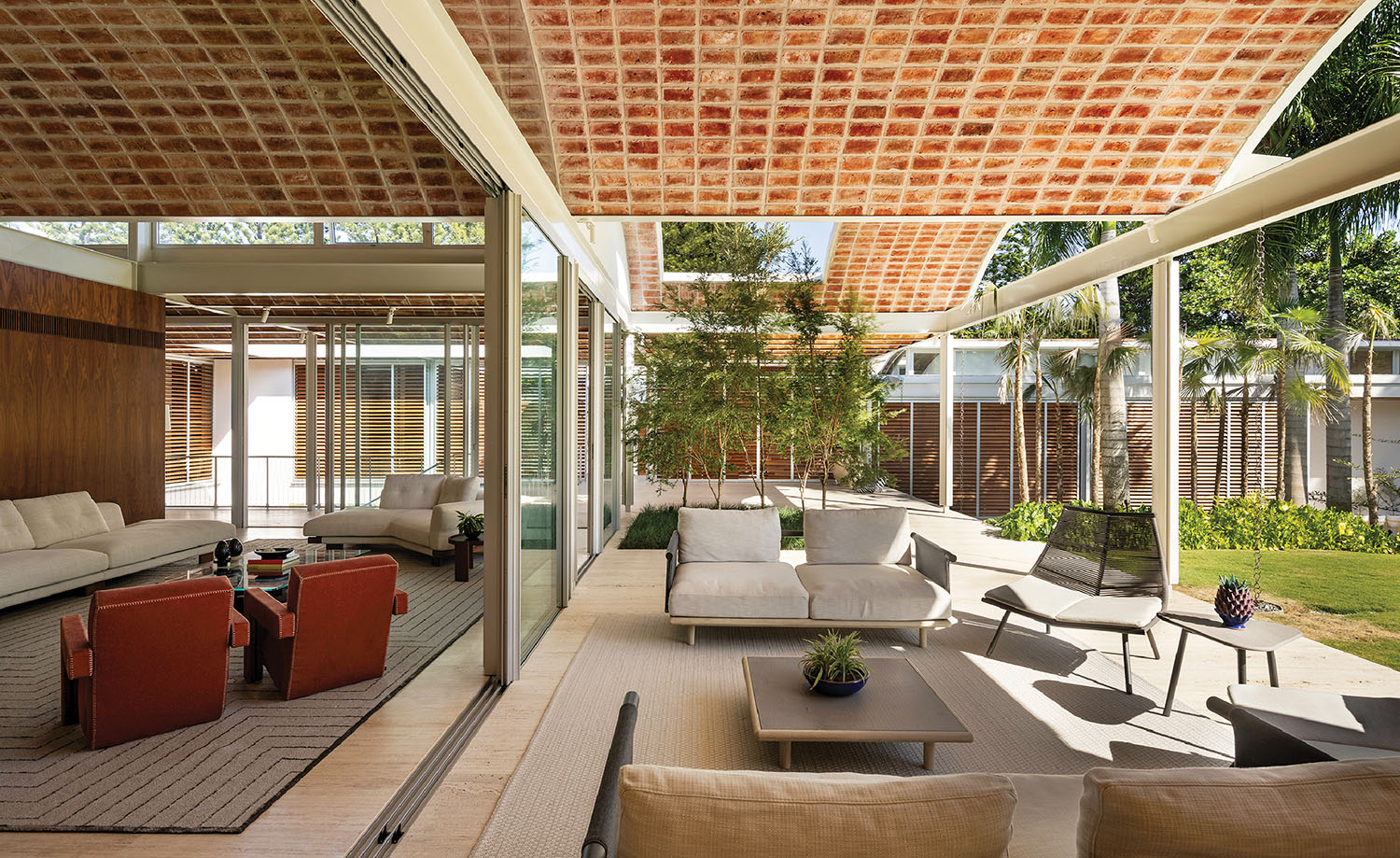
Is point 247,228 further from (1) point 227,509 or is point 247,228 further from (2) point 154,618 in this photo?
(2) point 154,618

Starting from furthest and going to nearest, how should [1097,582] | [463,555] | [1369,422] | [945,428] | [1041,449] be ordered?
1. [1041,449]
2. [945,428]
3. [1369,422]
4. [463,555]
5. [1097,582]

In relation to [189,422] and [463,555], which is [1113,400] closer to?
[463,555]

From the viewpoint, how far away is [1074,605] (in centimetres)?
442

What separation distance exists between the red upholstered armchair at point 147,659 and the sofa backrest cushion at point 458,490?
16.5ft

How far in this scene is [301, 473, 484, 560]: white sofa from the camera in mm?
7641

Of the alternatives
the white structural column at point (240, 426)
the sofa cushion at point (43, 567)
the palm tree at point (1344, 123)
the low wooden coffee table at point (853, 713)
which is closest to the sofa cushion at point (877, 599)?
the low wooden coffee table at point (853, 713)

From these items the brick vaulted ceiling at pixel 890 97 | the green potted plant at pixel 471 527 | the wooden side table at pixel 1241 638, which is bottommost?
the wooden side table at pixel 1241 638

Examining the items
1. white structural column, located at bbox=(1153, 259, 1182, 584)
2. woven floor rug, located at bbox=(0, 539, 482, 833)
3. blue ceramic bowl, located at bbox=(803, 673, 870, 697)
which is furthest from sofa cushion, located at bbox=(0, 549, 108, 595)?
white structural column, located at bbox=(1153, 259, 1182, 584)

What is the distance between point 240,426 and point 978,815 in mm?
10754

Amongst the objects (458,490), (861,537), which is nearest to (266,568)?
(458,490)

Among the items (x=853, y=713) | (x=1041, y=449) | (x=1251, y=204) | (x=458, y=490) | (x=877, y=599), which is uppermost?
(x=1251, y=204)

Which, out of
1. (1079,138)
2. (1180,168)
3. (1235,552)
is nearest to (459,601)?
(1079,138)

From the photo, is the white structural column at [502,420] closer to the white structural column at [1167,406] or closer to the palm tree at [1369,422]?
the white structural column at [1167,406]

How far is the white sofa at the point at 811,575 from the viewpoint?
4.80 meters
